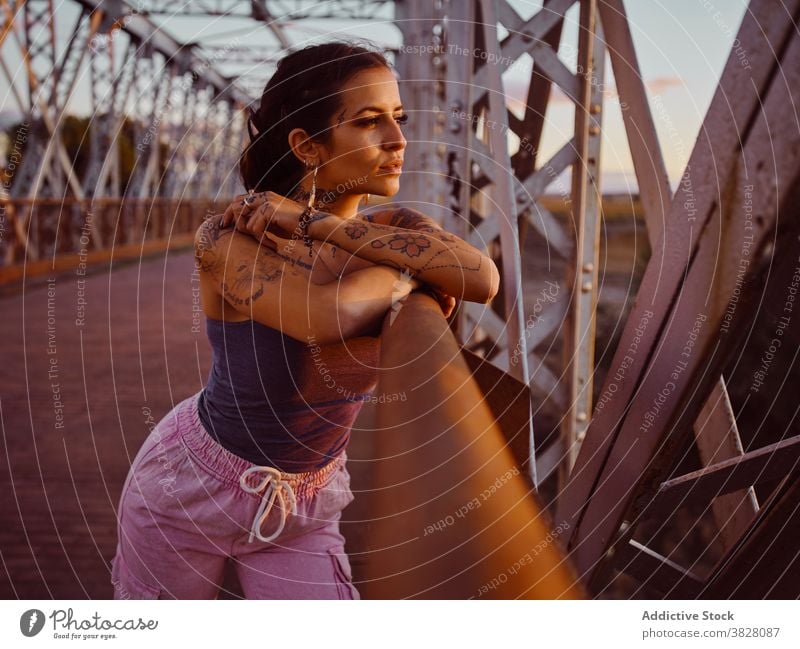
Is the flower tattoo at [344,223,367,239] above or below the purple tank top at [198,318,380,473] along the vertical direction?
above

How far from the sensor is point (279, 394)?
3.94 ft

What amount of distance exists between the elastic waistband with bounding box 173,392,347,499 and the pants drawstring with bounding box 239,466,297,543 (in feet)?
0.06

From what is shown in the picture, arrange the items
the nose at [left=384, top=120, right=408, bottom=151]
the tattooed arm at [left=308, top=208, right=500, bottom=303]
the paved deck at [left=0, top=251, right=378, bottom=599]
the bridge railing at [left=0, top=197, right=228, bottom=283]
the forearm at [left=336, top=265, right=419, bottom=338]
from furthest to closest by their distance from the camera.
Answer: the bridge railing at [left=0, top=197, right=228, bottom=283], the paved deck at [left=0, top=251, right=378, bottom=599], the nose at [left=384, top=120, right=408, bottom=151], the tattooed arm at [left=308, top=208, right=500, bottom=303], the forearm at [left=336, top=265, right=419, bottom=338]

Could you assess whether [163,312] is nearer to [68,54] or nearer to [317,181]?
[68,54]

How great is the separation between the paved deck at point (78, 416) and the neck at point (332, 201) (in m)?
1.25

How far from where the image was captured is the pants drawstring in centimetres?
118

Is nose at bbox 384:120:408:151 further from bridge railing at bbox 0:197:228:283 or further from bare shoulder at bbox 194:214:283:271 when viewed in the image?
bridge railing at bbox 0:197:228:283

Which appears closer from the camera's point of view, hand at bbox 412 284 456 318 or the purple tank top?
hand at bbox 412 284 456 318

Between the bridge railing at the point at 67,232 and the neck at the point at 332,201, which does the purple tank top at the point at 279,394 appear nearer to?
the neck at the point at 332,201

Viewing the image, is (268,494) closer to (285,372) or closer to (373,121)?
(285,372)

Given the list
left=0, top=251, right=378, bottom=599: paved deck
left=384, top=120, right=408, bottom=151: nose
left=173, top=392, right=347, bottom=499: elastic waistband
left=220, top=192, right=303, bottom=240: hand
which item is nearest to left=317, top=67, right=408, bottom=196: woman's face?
left=384, top=120, right=408, bottom=151: nose

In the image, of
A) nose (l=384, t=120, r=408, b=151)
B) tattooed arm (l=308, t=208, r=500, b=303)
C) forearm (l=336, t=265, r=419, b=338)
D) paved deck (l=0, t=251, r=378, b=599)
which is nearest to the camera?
forearm (l=336, t=265, r=419, b=338)

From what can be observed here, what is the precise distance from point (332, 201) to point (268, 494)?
0.49 m

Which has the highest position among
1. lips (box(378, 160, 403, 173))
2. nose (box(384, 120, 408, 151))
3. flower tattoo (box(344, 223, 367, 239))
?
nose (box(384, 120, 408, 151))
